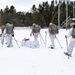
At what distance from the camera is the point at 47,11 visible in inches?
4178

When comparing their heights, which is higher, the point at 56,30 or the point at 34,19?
the point at 56,30

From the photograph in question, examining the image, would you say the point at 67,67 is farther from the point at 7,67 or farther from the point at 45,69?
the point at 7,67

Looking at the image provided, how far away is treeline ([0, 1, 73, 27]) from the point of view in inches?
3688

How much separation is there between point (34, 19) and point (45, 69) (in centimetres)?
9565

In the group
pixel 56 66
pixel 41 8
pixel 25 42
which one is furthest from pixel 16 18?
pixel 56 66

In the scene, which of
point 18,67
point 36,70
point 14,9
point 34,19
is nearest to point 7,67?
point 18,67

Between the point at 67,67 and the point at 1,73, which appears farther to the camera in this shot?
the point at 67,67

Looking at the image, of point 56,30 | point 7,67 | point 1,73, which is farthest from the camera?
point 56,30

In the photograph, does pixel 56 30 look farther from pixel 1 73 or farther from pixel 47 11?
pixel 47 11

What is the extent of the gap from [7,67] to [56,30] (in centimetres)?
883

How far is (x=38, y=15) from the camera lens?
108188 mm

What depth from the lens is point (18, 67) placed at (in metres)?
11.2

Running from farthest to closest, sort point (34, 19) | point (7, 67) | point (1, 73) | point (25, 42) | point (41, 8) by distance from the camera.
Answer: point (41, 8) → point (34, 19) → point (25, 42) → point (7, 67) → point (1, 73)

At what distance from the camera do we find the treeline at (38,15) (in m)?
93.7
